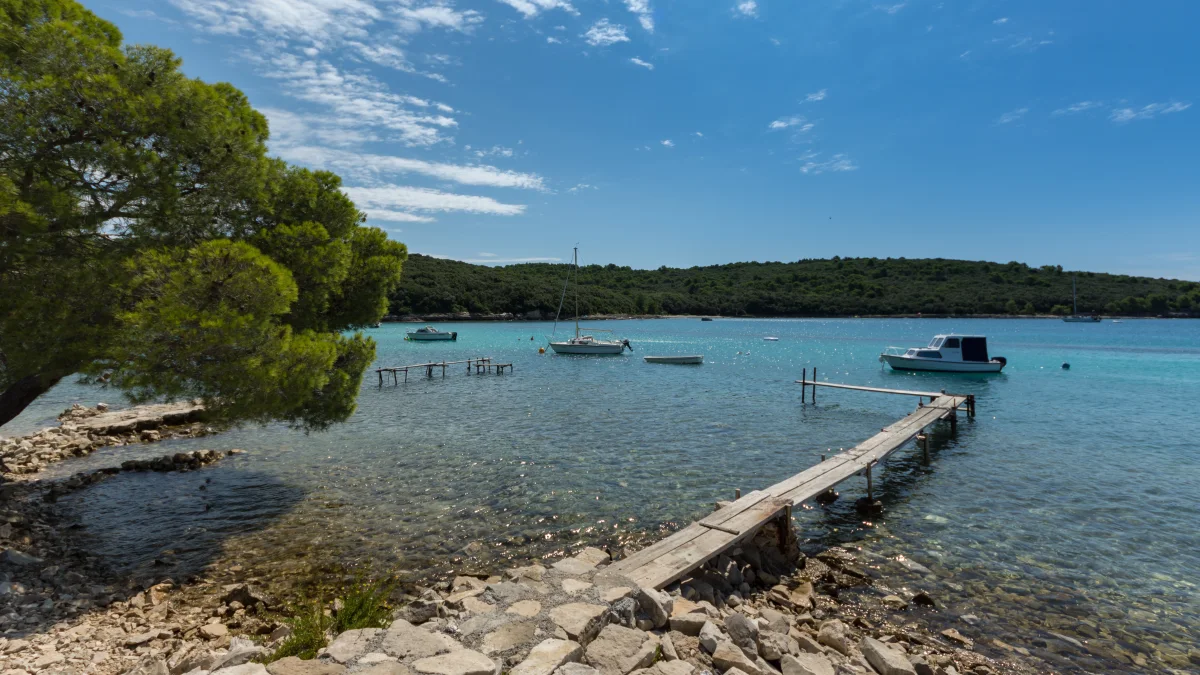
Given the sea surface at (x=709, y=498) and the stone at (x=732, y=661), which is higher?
the stone at (x=732, y=661)

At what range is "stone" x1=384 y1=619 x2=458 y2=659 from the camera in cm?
504

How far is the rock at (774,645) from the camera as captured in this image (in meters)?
5.95

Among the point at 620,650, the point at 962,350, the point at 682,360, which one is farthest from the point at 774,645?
the point at 682,360

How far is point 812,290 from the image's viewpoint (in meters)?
169

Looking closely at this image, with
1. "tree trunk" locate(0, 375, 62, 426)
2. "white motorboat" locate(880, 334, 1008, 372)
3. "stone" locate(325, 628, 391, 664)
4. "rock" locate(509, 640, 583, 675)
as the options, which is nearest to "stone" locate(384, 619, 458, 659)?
"stone" locate(325, 628, 391, 664)

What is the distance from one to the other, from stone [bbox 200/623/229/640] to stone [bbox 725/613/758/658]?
6059 mm

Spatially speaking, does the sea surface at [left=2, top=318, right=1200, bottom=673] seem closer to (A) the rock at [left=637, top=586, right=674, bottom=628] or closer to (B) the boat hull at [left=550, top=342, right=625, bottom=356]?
(A) the rock at [left=637, top=586, right=674, bottom=628]

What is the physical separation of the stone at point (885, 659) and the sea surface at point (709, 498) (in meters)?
1.89

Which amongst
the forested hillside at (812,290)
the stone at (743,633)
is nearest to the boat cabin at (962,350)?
the stone at (743,633)

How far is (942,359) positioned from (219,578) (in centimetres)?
4502

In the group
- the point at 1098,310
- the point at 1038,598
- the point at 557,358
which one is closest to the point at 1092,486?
the point at 1038,598

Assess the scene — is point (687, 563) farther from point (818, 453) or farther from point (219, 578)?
point (818, 453)

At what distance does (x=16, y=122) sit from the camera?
24.7 feet

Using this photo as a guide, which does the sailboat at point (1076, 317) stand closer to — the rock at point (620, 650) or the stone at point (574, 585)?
the stone at point (574, 585)
